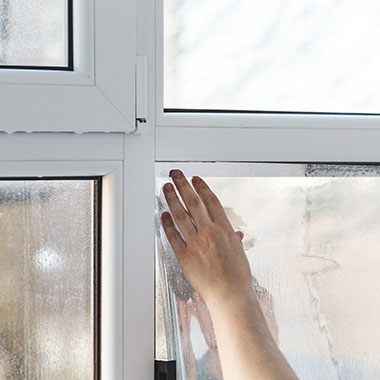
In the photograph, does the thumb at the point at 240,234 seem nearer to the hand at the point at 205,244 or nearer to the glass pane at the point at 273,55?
the hand at the point at 205,244

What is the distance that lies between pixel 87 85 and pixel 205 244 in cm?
25

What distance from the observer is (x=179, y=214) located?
0.93 m

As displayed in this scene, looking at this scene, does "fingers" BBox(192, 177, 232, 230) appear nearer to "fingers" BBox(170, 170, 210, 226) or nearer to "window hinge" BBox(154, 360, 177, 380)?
"fingers" BBox(170, 170, 210, 226)

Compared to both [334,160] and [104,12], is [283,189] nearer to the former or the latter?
[334,160]

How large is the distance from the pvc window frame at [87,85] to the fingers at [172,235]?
13 cm

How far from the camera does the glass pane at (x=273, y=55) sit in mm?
958

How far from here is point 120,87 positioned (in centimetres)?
88

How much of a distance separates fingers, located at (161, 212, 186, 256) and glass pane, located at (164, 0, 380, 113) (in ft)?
0.50

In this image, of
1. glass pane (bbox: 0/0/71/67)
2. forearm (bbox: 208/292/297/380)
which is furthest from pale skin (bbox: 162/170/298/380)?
glass pane (bbox: 0/0/71/67)

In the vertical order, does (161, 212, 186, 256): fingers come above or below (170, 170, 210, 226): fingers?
below

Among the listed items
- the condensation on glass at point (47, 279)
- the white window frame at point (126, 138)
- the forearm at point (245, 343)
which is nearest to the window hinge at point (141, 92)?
the white window frame at point (126, 138)

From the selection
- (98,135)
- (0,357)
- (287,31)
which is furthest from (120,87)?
(0,357)

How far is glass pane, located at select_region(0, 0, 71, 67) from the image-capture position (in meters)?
0.88

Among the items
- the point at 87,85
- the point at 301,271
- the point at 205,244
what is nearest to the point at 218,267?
the point at 205,244
